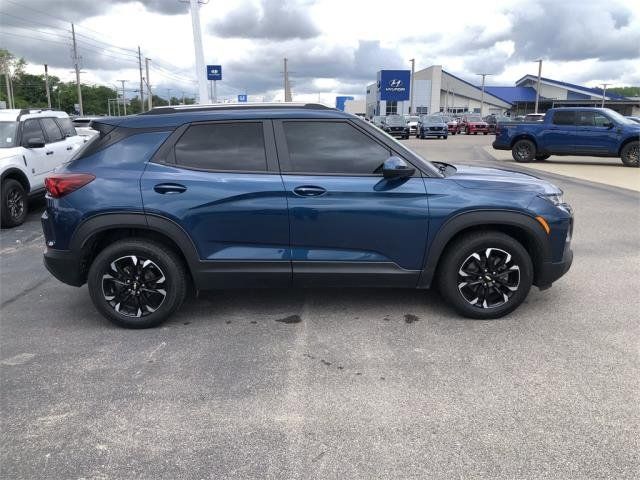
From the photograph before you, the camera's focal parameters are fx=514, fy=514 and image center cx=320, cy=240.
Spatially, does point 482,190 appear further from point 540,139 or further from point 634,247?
point 540,139

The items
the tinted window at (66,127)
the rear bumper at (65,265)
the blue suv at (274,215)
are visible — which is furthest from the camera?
the tinted window at (66,127)

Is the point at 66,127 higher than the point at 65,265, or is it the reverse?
the point at 66,127

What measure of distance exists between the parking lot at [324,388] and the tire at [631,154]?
12534 millimetres

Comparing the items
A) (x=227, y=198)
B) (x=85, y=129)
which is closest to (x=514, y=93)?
(x=85, y=129)

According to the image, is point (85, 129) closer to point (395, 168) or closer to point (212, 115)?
point (212, 115)

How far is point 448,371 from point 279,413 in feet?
4.00

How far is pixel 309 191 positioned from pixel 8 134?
7.22 m

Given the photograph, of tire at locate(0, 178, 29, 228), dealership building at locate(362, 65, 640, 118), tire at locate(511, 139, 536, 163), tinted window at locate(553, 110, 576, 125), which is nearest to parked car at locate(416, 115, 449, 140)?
tire at locate(511, 139, 536, 163)

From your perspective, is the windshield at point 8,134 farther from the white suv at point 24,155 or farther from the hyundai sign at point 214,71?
the hyundai sign at point 214,71

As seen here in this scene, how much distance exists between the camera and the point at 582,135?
16047 mm

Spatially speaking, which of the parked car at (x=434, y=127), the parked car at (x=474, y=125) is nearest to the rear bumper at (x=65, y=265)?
the parked car at (x=434, y=127)

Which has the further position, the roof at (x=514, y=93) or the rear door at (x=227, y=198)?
the roof at (x=514, y=93)

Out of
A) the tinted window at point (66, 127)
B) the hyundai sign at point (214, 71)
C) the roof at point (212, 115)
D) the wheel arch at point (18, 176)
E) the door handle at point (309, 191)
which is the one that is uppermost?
the hyundai sign at point (214, 71)

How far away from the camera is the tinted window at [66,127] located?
10.5 meters
